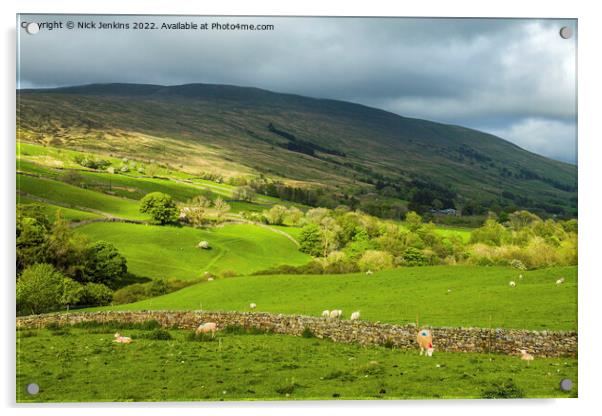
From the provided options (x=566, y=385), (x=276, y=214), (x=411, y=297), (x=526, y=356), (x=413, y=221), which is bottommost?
(x=566, y=385)

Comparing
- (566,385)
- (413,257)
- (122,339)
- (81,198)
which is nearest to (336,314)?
(413,257)

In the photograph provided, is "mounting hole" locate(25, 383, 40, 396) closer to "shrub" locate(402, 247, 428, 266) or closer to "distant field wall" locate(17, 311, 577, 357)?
"distant field wall" locate(17, 311, 577, 357)

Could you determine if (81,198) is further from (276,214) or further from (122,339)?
(276,214)

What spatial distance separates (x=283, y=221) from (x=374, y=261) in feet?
7.45

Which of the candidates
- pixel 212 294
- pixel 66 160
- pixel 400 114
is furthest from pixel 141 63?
pixel 400 114

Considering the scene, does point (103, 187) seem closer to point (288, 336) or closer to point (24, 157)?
point (24, 157)

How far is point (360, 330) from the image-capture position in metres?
11.7

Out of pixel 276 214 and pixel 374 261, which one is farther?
pixel 374 261

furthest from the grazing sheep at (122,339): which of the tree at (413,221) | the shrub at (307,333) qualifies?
the tree at (413,221)

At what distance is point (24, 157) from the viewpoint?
11.2 meters

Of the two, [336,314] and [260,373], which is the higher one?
[336,314]

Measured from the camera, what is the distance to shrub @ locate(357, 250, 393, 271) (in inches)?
516

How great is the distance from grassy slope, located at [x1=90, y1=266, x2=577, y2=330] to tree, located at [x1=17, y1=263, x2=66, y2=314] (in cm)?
119
